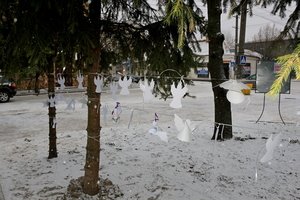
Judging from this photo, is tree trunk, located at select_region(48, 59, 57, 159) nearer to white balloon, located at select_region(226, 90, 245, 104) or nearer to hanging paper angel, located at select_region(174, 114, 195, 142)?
hanging paper angel, located at select_region(174, 114, 195, 142)

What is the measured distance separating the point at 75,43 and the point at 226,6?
220 inches

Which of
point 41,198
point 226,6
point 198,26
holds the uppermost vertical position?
point 226,6

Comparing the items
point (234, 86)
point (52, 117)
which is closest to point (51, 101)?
point (52, 117)

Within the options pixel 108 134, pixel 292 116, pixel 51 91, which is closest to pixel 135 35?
pixel 51 91

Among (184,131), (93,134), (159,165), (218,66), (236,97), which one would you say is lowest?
(159,165)

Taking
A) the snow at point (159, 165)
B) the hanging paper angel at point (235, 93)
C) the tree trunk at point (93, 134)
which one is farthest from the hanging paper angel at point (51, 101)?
the hanging paper angel at point (235, 93)

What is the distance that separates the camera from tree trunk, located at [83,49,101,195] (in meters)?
4.29

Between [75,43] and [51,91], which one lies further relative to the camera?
[51,91]

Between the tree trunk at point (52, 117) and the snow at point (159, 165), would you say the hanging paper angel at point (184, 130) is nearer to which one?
the snow at point (159, 165)

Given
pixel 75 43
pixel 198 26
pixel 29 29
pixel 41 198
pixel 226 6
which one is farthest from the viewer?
pixel 226 6

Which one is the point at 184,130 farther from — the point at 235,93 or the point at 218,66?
the point at 218,66

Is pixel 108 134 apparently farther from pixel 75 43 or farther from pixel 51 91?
pixel 75 43

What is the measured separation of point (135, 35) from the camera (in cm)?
447

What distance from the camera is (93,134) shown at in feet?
14.4
